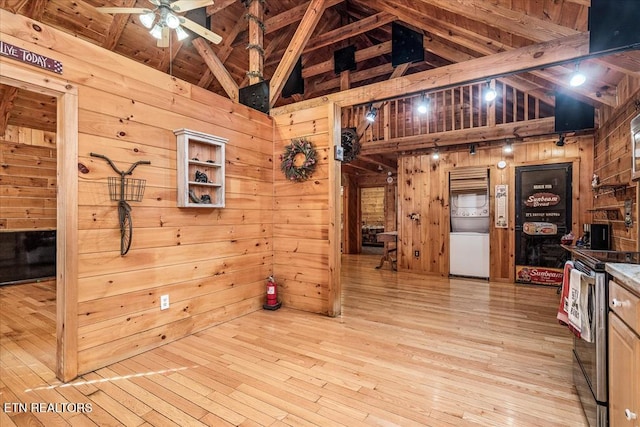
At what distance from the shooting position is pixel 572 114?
14.1ft

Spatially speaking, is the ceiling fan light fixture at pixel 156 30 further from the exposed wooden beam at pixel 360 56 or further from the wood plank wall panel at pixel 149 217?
the exposed wooden beam at pixel 360 56

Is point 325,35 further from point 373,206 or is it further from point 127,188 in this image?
point 373,206

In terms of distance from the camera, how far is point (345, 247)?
30.7 ft

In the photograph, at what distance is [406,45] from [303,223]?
3.60 meters

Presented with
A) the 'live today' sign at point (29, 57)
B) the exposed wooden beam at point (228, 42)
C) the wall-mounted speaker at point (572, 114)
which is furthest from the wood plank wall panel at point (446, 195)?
the 'live today' sign at point (29, 57)

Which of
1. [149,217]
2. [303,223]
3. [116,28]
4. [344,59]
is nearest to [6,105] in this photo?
[116,28]

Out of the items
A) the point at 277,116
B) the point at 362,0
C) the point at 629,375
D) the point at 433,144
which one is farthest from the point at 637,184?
the point at 362,0

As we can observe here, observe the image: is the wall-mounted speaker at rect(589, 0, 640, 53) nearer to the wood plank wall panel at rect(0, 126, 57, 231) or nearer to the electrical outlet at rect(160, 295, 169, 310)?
the electrical outlet at rect(160, 295, 169, 310)

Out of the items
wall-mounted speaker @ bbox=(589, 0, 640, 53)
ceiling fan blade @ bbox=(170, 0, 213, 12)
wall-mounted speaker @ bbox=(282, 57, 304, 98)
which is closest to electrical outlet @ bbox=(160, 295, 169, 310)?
ceiling fan blade @ bbox=(170, 0, 213, 12)

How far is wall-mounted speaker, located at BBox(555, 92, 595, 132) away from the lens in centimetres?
427

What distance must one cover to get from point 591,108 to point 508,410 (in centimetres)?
447

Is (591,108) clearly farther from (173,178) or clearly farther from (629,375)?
(173,178)

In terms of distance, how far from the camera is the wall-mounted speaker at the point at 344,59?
20.1 feet

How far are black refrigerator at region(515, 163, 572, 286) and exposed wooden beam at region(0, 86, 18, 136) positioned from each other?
8.50 meters
